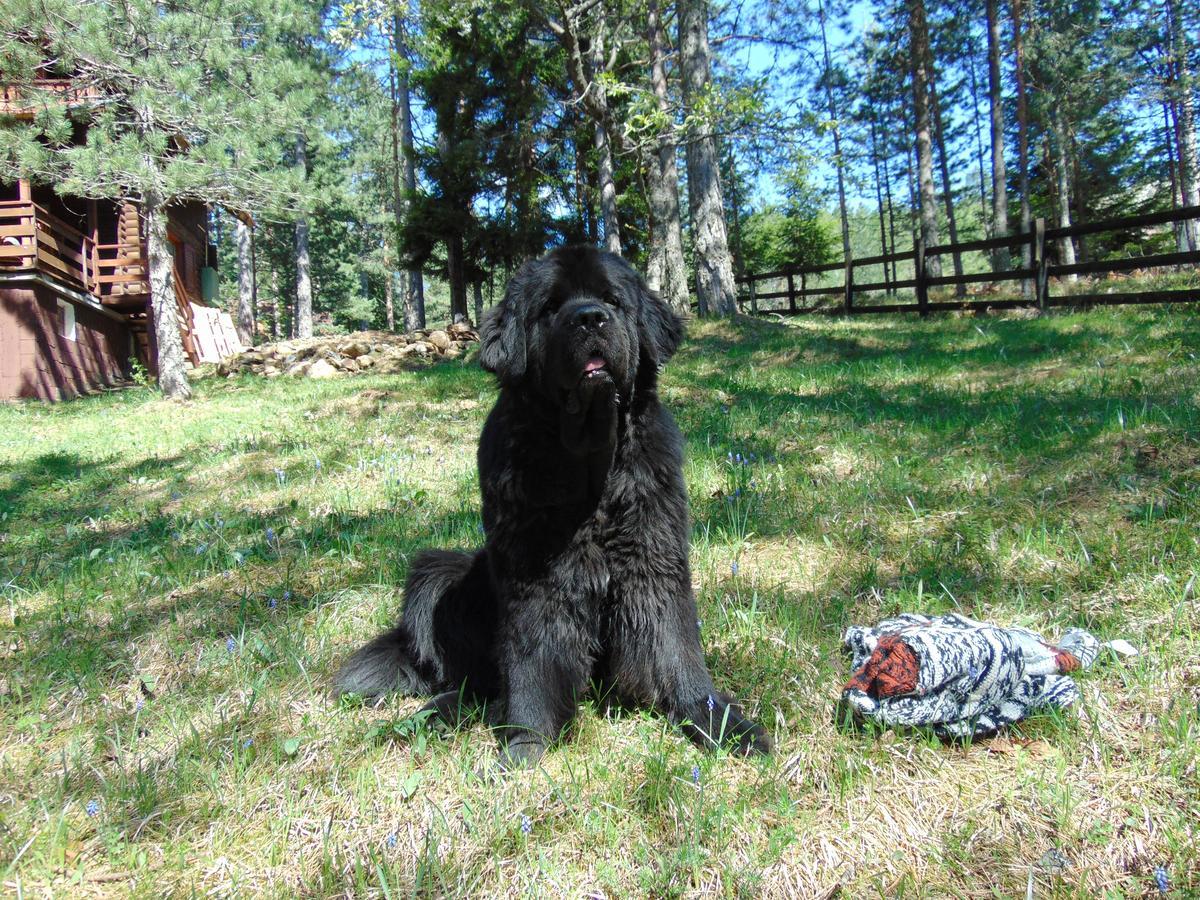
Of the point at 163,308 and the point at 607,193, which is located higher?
the point at 607,193

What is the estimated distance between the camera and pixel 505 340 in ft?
9.00

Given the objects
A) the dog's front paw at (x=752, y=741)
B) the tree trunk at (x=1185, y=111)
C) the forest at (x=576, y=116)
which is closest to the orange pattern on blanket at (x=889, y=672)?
the dog's front paw at (x=752, y=741)

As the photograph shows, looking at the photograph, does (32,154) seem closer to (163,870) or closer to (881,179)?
(163,870)

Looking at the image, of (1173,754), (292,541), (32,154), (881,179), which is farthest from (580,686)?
(881,179)

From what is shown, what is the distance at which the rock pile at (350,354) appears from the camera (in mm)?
13883

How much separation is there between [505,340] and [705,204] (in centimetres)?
1096

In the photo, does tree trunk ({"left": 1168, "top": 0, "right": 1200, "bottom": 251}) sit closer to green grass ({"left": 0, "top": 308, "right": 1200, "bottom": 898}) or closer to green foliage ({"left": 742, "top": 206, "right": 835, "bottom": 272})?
green foliage ({"left": 742, "top": 206, "right": 835, "bottom": 272})

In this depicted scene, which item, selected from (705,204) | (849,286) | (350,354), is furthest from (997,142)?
(350,354)

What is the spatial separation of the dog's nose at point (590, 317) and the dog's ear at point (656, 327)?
0.35m

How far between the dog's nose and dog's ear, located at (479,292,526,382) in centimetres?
31

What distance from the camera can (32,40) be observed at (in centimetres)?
1142

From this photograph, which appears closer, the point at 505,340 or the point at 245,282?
the point at 505,340

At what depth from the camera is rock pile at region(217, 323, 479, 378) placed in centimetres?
1388

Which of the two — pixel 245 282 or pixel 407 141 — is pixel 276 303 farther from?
pixel 407 141
